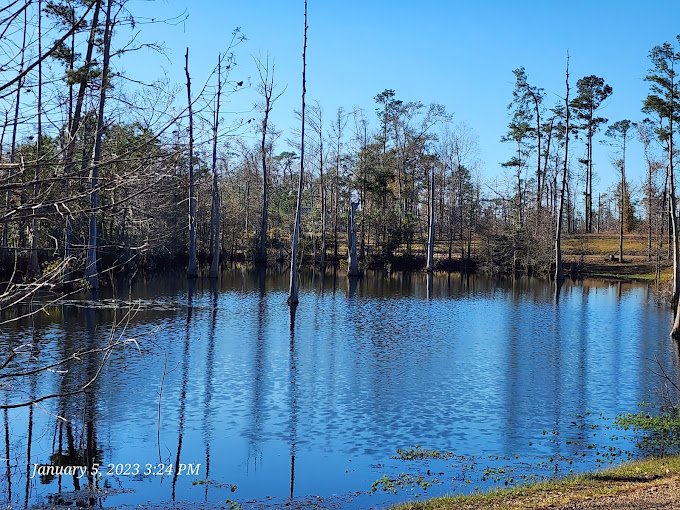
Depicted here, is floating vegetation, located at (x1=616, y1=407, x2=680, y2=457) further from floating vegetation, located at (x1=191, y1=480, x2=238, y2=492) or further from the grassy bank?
floating vegetation, located at (x1=191, y1=480, x2=238, y2=492)

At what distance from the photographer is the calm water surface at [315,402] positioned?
354 inches

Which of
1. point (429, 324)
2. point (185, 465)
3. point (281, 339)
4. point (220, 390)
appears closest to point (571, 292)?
point (429, 324)

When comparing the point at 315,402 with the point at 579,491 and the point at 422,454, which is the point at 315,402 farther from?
the point at 579,491

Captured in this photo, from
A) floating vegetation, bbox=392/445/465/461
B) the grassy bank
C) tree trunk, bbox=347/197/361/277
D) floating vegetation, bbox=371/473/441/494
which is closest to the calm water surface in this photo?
floating vegetation, bbox=371/473/441/494

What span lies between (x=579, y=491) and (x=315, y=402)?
596cm

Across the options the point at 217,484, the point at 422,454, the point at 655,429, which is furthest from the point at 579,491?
the point at 655,429

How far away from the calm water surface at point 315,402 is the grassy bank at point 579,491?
778mm

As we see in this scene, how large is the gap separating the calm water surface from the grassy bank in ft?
2.55

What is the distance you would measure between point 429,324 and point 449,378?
9032 millimetres

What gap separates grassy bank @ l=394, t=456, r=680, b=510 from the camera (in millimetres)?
7398

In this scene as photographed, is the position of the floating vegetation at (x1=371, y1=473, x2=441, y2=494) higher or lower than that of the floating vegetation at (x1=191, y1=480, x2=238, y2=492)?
higher

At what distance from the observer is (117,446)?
10.0 m

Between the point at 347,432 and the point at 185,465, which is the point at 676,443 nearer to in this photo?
the point at 347,432

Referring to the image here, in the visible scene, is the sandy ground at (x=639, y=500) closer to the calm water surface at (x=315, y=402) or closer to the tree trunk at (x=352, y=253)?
the calm water surface at (x=315, y=402)
